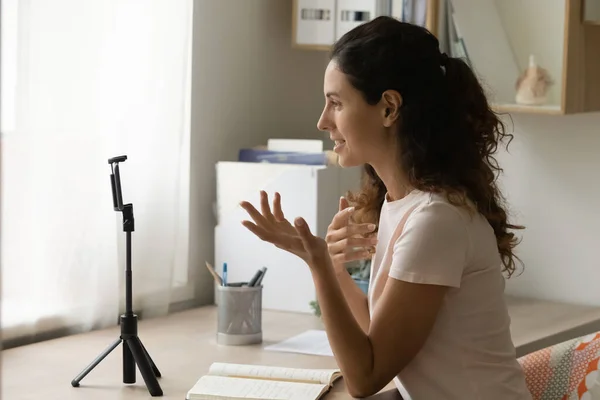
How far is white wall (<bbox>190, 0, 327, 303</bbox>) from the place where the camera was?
246 cm

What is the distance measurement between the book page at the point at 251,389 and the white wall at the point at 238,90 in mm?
842

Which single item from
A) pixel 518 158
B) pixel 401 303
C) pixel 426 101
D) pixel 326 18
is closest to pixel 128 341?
pixel 401 303

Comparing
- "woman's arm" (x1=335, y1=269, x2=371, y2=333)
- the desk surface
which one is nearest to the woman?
"woman's arm" (x1=335, y1=269, x2=371, y2=333)

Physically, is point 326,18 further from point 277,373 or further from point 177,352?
point 277,373

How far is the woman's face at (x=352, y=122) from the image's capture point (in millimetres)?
1457

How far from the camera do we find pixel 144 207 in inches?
89.6

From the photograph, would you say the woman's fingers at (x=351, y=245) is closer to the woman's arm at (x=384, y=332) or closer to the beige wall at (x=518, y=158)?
the woman's arm at (x=384, y=332)

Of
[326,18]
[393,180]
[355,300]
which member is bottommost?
[355,300]

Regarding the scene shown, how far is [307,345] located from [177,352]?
0.29m

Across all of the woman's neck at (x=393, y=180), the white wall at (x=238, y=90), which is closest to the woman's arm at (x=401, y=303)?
the woman's neck at (x=393, y=180)

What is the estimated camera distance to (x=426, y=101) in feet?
4.70

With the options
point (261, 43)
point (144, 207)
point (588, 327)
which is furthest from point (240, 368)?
point (261, 43)

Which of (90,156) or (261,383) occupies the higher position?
(90,156)

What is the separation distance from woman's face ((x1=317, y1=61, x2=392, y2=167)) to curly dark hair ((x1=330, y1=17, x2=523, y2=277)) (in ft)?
0.05
